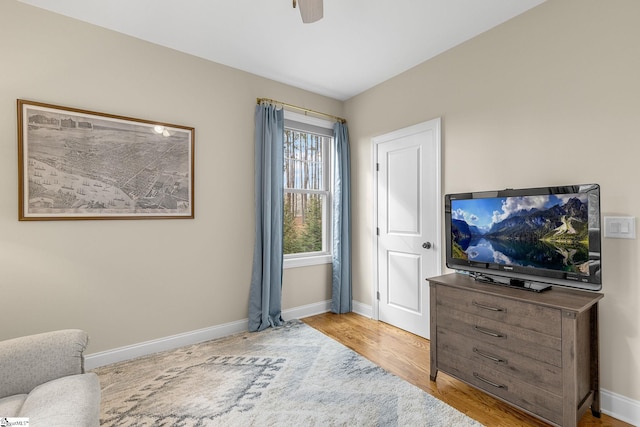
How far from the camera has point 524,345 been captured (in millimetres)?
1781

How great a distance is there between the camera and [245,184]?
3.15 m

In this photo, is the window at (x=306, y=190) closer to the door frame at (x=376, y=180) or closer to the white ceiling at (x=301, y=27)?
the door frame at (x=376, y=180)

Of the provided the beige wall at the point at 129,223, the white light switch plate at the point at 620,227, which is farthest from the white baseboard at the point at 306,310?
the white light switch plate at the point at 620,227

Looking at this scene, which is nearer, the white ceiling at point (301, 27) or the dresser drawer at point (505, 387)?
the dresser drawer at point (505, 387)

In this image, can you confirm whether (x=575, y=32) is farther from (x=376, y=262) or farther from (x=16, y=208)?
(x=16, y=208)

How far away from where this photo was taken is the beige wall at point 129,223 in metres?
2.14

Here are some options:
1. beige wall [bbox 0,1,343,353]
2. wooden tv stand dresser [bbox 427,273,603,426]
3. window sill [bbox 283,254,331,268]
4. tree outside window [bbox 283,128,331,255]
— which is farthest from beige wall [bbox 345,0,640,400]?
beige wall [bbox 0,1,343,353]

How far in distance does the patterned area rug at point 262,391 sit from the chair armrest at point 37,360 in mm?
642

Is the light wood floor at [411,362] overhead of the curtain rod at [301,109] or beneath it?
beneath

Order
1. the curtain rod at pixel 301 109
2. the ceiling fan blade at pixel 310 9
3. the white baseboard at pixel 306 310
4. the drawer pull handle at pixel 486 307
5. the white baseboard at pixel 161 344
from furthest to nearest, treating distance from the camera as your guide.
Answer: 1. the white baseboard at pixel 306 310
2. the curtain rod at pixel 301 109
3. the white baseboard at pixel 161 344
4. the drawer pull handle at pixel 486 307
5. the ceiling fan blade at pixel 310 9

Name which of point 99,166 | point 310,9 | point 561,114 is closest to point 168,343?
point 99,166

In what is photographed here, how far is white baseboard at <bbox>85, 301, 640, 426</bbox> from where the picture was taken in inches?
71.8

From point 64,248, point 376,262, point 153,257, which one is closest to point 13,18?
point 64,248

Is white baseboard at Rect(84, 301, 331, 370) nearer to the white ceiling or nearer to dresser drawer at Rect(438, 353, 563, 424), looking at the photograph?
dresser drawer at Rect(438, 353, 563, 424)
